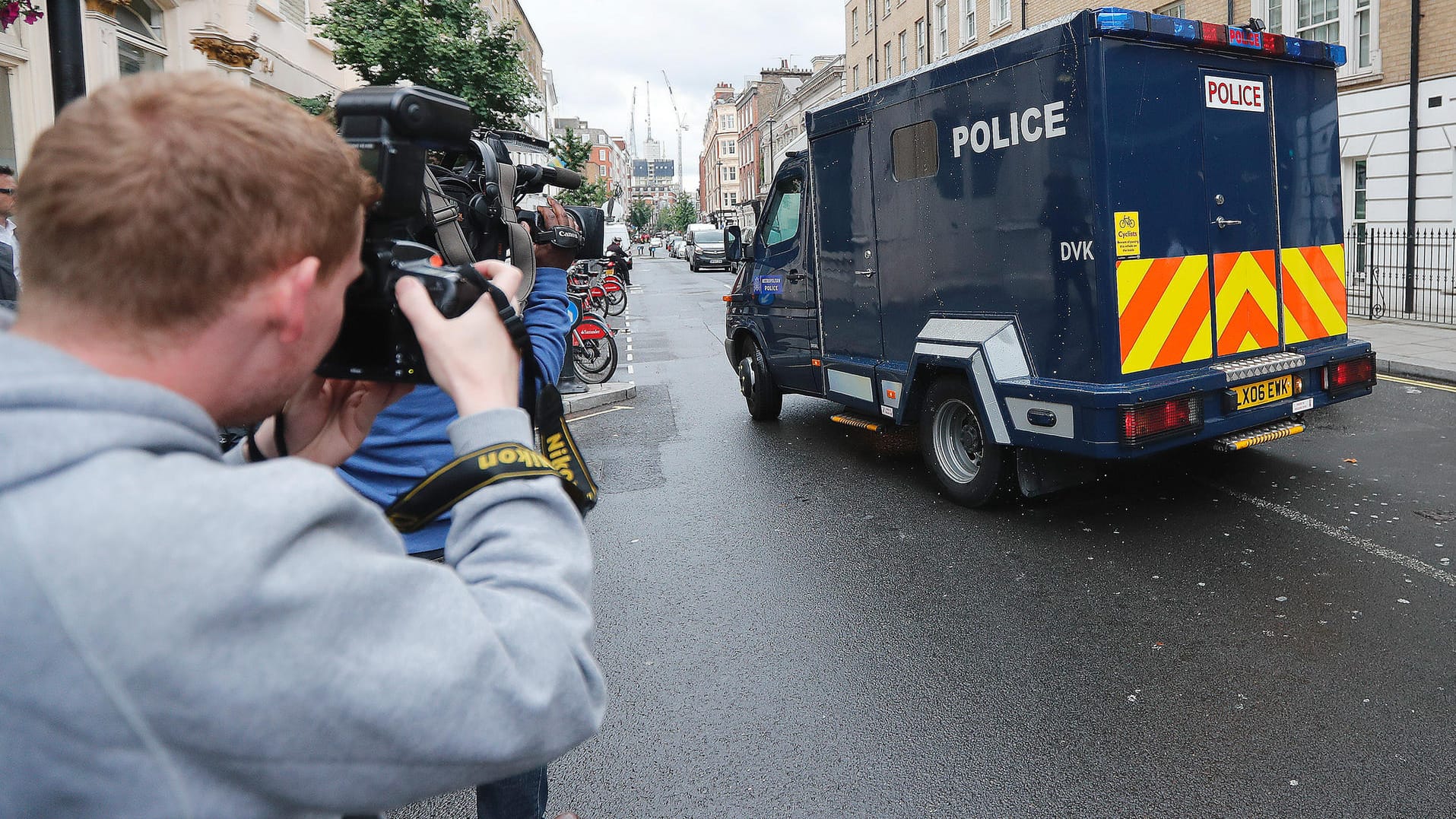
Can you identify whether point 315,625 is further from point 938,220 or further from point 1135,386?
point 938,220

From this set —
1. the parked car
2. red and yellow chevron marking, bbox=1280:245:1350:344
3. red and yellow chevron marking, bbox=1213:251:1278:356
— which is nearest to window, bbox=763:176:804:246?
red and yellow chevron marking, bbox=1213:251:1278:356

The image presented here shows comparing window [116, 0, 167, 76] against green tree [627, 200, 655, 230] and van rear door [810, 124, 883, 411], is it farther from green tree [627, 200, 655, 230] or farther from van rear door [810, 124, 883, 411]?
green tree [627, 200, 655, 230]

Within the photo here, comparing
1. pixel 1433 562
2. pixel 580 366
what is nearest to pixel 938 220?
pixel 1433 562

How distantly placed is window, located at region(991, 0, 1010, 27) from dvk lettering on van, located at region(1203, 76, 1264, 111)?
76.7ft

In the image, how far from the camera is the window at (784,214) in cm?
808

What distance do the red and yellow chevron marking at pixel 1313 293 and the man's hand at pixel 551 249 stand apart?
5201 mm

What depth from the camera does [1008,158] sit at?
18.3 feet

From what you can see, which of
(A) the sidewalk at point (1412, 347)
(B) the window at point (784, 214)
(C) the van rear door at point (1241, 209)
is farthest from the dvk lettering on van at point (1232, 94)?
(A) the sidewalk at point (1412, 347)

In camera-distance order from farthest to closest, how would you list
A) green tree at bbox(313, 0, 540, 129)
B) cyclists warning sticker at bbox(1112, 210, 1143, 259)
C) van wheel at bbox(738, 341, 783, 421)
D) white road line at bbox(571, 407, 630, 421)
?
green tree at bbox(313, 0, 540, 129)
white road line at bbox(571, 407, 630, 421)
van wheel at bbox(738, 341, 783, 421)
cyclists warning sticker at bbox(1112, 210, 1143, 259)

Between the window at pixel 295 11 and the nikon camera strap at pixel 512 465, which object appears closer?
the nikon camera strap at pixel 512 465

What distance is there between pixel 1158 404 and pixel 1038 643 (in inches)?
70.5

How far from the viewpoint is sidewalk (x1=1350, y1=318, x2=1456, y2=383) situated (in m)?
10.5

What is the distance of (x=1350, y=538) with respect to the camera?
525cm

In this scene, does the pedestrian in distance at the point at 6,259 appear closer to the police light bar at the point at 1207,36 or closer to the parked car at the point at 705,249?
the police light bar at the point at 1207,36
